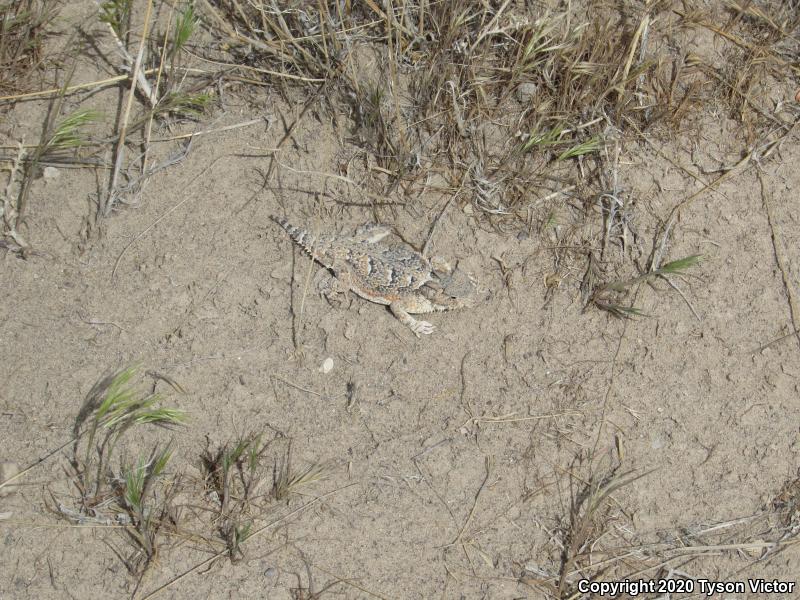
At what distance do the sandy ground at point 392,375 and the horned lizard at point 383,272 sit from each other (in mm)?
94

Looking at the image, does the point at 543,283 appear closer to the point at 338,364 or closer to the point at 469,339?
the point at 469,339

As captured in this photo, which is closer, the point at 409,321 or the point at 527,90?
the point at 409,321

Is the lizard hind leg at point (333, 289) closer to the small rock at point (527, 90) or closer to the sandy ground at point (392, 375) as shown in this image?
the sandy ground at point (392, 375)

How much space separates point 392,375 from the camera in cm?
370

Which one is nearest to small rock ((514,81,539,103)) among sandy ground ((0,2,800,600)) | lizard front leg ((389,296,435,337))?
sandy ground ((0,2,800,600))

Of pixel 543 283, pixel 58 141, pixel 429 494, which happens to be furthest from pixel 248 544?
pixel 58 141

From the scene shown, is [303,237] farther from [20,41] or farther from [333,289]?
[20,41]

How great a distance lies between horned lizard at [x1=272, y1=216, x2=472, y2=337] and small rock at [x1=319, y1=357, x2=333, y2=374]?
408mm

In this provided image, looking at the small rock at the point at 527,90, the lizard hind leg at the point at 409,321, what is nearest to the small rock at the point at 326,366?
the lizard hind leg at the point at 409,321

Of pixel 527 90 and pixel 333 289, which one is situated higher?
pixel 527 90

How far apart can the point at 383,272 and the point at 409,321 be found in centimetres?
31

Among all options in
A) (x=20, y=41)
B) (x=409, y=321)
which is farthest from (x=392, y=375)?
(x=20, y=41)

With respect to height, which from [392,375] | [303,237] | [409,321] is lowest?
[392,375]

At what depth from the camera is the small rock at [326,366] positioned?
12.1 feet
